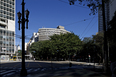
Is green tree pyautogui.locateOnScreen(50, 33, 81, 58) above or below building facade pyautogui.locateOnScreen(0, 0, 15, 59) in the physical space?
below

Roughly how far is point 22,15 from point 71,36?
180 ft

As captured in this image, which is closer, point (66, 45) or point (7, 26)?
point (66, 45)

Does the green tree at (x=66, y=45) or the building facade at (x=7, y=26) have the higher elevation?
the building facade at (x=7, y=26)

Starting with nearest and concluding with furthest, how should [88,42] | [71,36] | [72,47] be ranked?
1. [88,42]
2. [72,47]
3. [71,36]

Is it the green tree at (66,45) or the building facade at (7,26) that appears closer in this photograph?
the green tree at (66,45)

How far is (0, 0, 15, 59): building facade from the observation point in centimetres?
8819

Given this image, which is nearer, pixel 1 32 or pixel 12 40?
pixel 1 32

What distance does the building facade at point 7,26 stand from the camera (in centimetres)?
8819

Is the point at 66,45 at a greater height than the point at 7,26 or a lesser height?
lesser

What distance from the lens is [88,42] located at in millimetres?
52500

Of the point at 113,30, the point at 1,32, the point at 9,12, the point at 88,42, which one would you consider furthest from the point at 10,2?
the point at 113,30

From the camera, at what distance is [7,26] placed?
3676 inches

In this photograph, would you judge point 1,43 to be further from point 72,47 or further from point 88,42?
point 88,42

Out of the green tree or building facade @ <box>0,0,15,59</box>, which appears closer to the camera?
the green tree
